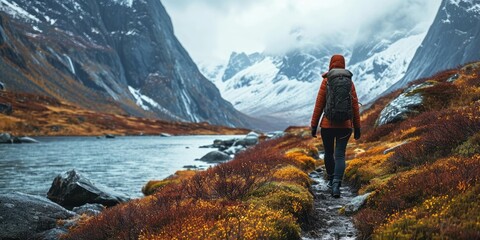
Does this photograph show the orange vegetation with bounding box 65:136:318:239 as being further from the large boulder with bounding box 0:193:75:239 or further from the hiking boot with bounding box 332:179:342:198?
the large boulder with bounding box 0:193:75:239

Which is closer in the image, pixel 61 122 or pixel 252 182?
pixel 252 182

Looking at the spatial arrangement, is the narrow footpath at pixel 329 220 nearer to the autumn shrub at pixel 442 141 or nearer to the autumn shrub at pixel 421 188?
the autumn shrub at pixel 421 188

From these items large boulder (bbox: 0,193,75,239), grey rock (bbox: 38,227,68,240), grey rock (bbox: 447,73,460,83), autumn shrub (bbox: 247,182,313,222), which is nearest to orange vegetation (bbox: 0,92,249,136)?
large boulder (bbox: 0,193,75,239)

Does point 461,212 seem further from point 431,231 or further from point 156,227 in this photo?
point 156,227

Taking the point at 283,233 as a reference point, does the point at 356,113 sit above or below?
above

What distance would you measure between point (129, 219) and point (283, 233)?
3.66 m

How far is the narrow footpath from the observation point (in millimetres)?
9062

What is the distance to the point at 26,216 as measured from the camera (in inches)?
508

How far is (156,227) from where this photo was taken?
8.52 metres

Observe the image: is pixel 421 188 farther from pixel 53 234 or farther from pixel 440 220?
pixel 53 234

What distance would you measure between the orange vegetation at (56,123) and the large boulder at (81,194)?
307 feet

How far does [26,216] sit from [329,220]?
952cm

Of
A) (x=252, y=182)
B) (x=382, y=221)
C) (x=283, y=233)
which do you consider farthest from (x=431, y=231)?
(x=252, y=182)

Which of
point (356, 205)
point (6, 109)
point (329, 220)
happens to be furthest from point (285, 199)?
point (6, 109)
